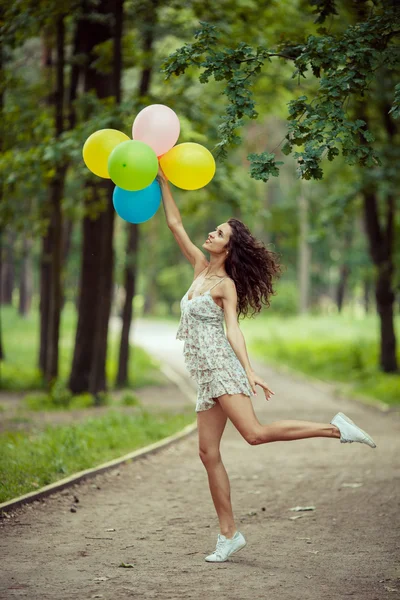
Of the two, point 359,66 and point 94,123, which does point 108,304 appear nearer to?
point 94,123

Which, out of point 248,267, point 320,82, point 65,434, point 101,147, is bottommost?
point 65,434

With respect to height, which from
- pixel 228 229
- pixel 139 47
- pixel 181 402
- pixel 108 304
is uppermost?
pixel 139 47

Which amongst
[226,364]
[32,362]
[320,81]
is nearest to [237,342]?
[226,364]

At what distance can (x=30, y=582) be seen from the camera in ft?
17.1

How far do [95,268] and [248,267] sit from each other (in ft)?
35.5

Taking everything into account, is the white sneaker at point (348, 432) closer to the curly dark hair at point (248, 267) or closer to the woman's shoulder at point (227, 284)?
the curly dark hair at point (248, 267)

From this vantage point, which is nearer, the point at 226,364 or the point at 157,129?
the point at 226,364

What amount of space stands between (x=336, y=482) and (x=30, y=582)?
184 inches

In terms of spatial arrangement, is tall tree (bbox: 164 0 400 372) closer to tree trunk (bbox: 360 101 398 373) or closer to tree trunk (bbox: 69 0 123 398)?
tree trunk (bbox: 69 0 123 398)

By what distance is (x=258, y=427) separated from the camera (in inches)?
227

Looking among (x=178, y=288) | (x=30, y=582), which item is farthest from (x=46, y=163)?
(x=178, y=288)

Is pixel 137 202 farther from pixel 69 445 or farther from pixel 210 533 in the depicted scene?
pixel 69 445

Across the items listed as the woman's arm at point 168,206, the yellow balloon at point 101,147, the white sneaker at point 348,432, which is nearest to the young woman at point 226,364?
the white sneaker at point 348,432

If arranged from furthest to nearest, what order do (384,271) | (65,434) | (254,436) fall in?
(384,271), (65,434), (254,436)
